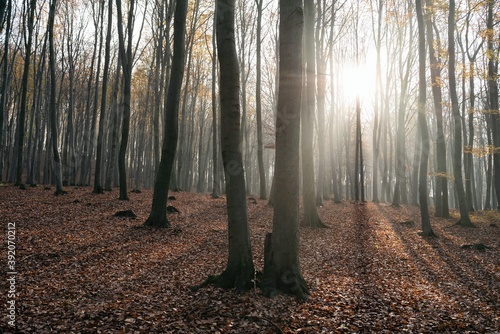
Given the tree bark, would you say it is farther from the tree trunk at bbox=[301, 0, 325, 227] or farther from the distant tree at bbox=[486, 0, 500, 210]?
the distant tree at bbox=[486, 0, 500, 210]

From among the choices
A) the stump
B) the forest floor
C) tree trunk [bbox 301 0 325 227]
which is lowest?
the forest floor

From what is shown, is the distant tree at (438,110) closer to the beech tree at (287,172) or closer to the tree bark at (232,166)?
the beech tree at (287,172)

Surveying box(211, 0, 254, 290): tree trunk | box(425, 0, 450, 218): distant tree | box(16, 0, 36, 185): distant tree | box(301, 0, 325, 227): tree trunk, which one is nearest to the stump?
box(301, 0, 325, 227): tree trunk

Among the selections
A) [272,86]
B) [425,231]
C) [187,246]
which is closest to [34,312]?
[187,246]

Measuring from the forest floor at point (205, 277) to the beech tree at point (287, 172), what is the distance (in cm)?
39

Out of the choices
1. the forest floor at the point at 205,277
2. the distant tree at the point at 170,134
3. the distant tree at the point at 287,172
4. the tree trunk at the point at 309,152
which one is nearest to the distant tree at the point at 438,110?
the forest floor at the point at 205,277

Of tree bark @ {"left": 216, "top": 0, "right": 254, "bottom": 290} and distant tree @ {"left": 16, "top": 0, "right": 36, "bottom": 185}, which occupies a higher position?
distant tree @ {"left": 16, "top": 0, "right": 36, "bottom": 185}

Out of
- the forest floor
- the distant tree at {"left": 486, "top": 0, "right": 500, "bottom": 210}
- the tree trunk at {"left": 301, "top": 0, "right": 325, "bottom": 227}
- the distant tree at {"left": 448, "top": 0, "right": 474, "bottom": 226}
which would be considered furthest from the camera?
the distant tree at {"left": 486, "top": 0, "right": 500, "bottom": 210}

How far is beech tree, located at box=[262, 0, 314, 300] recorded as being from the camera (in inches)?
213

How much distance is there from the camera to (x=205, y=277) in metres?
6.38

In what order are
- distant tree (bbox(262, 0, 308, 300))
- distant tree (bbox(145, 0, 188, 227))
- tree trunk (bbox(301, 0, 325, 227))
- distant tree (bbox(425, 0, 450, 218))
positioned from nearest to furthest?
distant tree (bbox(262, 0, 308, 300)) → distant tree (bbox(145, 0, 188, 227)) → tree trunk (bbox(301, 0, 325, 227)) → distant tree (bbox(425, 0, 450, 218))

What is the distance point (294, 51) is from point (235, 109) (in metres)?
1.38

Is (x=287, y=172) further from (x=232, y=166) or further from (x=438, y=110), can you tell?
(x=438, y=110)

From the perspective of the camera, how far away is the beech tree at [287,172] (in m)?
5.41
